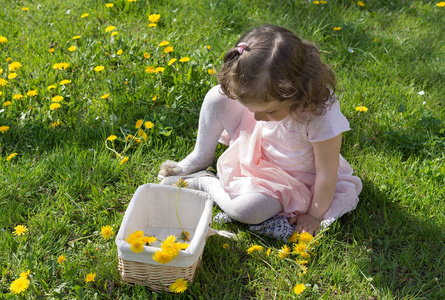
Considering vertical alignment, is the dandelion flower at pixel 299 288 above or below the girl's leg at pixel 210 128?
below

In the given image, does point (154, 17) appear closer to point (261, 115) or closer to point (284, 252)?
point (261, 115)

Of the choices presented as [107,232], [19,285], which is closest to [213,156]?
[107,232]

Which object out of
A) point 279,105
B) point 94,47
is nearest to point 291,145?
point 279,105

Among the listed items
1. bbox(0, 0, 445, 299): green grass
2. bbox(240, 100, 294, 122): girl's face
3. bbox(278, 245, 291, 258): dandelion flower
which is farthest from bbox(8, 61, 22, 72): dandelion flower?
bbox(278, 245, 291, 258): dandelion flower

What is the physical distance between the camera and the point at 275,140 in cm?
184

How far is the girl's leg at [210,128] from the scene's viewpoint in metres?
1.96

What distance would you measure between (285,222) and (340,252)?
23 cm

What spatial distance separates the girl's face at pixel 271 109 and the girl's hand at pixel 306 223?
447 millimetres

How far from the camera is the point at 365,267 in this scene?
1685mm

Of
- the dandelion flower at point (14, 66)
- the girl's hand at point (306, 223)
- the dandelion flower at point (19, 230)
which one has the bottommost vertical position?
the girl's hand at point (306, 223)

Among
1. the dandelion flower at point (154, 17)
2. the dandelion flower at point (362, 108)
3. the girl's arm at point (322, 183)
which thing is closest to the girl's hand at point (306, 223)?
the girl's arm at point (322, 183)

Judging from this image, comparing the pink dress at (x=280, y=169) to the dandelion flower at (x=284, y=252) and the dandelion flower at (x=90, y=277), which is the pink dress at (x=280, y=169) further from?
the dandelion flower at (x=90, y=277)

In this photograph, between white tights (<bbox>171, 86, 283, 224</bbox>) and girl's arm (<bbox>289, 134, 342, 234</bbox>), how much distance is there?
12cm

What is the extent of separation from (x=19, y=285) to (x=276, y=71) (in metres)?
1.05
